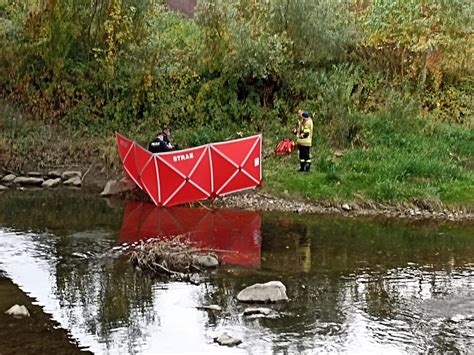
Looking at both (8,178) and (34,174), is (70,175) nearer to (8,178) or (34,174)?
(34,174)

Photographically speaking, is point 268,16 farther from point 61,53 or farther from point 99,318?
point 99,318

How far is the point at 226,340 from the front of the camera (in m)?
9.70

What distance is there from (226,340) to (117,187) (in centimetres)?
1161

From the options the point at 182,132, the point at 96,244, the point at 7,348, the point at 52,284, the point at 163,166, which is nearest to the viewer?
the point at 7,348

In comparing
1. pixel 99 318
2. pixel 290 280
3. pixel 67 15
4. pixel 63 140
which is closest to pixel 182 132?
pixel 63 140

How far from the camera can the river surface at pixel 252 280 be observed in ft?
32.7

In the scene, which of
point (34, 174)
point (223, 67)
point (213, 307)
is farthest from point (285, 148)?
point (213, 307)

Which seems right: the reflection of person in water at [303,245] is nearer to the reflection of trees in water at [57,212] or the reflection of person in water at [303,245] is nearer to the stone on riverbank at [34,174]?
the reflection of trees in water at [57,212]

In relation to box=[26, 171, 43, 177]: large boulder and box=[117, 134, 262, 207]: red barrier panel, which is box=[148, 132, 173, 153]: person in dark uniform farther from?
box=[26, 171, 43, 177]: large boulder

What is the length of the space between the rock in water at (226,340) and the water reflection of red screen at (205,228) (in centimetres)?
379

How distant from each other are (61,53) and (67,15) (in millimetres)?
1273

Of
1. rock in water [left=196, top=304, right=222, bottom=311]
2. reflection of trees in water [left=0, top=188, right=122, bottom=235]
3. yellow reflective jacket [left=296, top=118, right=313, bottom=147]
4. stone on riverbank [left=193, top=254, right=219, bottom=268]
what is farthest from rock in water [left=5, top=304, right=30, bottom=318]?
yellow reflective jacket [left=296, top=118, right=313, bottom=147]

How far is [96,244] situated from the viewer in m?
15.0

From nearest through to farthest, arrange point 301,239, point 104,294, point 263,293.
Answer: point 263,293 → point 104,294 → point 301,239
